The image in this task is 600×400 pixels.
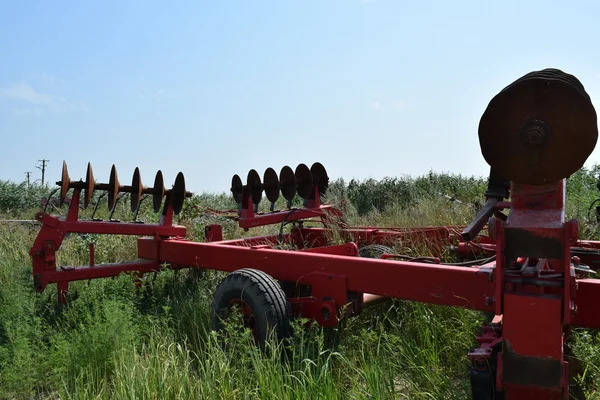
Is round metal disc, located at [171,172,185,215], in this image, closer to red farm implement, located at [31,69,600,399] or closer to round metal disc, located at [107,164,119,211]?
red farm implement, located at [31,69,600,399]

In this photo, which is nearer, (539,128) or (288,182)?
(539,128)

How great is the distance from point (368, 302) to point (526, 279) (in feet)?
5.93

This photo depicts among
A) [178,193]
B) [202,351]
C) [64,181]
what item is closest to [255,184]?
[178,193]

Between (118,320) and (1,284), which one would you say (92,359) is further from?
(1,284)

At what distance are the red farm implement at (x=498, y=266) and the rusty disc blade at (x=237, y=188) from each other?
112 cm

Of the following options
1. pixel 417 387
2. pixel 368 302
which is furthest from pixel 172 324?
pixel 417 387

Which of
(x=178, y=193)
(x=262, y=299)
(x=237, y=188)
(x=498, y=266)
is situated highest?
(x=237, y=188)

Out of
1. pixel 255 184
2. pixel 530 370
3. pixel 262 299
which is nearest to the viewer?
pixel 530 370

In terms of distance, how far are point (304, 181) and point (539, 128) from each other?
4641 millimetres

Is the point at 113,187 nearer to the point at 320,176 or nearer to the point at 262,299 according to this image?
the point at 320,176

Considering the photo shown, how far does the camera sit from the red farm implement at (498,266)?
2172mm

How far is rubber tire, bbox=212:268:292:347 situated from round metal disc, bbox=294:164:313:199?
8.91 feet

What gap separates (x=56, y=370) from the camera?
3.50 meters

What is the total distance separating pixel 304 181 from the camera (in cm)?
669
